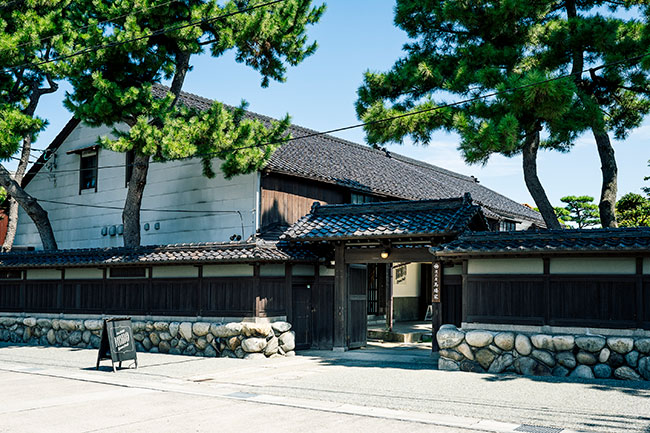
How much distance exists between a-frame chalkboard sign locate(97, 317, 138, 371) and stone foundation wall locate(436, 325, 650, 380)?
741cm

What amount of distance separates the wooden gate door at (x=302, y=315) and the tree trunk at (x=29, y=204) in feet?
35.2

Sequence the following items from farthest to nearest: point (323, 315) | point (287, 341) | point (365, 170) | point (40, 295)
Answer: point (365, 170), point (40, 295), point (323, 315), point (287, 341)

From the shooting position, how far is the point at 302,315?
734 inches

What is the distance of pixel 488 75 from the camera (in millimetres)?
16844

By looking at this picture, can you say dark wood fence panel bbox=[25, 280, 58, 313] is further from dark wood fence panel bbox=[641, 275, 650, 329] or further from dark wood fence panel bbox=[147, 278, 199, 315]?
dark wood fence panel bbox=[641, 275, 650, 329]

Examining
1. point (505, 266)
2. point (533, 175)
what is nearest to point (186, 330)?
point (505, 266)

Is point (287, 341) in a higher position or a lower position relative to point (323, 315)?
lower

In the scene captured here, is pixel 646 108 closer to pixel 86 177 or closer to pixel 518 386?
pixel 518 386

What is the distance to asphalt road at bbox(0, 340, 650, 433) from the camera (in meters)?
9.32

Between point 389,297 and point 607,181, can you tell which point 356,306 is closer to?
point 389,297

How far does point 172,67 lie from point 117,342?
943 cm

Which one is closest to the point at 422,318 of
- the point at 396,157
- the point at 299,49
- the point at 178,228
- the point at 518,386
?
the point at 396,157

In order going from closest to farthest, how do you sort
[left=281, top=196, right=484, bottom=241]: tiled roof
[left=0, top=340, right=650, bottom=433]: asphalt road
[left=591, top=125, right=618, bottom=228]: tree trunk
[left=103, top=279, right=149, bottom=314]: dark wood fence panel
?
[left=0, top=340, right=650, bottom=433]: asphalt road
[left=281, top=196, right=484, bottom=241]: tiled roof
[left=591, top=125, right=618, bottom=228]: tree trunk
[left=103, top=279, right=149, bottom=314]: dark wood fence panel

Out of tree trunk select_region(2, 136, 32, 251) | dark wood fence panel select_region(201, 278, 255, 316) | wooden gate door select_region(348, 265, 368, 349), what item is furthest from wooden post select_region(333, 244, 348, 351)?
tree trunk select_region(2, 136, 32, 251)
